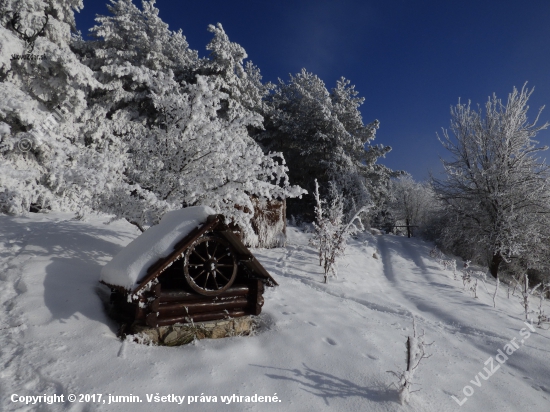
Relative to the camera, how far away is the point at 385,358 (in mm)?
5176

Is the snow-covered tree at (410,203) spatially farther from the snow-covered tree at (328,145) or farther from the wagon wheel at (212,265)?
the wagon wheel at (212,265)

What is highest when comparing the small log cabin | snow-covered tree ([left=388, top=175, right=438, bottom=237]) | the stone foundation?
snow-covered tree ([left=388, top=175, right=438, bottom=237])

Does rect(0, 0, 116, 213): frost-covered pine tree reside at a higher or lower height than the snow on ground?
higher

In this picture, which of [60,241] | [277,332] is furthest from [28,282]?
[277,332]

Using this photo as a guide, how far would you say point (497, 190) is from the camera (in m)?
15.1

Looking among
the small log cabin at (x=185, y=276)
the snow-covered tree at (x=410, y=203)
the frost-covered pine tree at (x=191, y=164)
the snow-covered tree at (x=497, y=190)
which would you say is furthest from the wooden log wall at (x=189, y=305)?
the snow-covered tree at (x=410, y=203)

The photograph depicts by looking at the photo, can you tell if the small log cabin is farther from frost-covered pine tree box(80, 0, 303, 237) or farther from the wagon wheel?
frost-covered pine tree box(80, 0, 303, 237)

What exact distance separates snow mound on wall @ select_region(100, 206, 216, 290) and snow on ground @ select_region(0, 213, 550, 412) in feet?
2.33

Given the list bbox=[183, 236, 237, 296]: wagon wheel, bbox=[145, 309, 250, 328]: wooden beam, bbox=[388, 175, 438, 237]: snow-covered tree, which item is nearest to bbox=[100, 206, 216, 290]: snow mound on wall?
bbox=[183, 236, 237, 296]: wagon wheel

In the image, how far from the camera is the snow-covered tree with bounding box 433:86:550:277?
1437 centimetres

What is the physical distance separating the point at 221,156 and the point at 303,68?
833 inches

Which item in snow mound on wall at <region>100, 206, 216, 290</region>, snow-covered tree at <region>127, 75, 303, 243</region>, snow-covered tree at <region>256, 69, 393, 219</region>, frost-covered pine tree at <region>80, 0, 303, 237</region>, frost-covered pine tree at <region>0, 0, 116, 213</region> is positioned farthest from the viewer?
snow-covered tree at <region>256, 69, 393, 219</region>

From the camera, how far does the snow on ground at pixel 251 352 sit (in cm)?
378

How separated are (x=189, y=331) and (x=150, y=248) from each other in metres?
1.49
